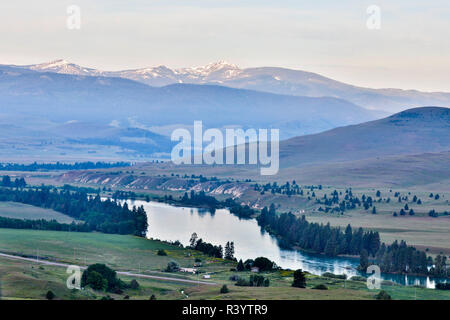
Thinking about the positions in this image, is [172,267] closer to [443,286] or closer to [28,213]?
[443,286]

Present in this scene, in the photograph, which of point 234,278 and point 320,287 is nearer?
point 320,287

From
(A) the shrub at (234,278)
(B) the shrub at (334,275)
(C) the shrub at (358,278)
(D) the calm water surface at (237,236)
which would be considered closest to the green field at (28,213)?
(D) the calm water surface at (237,236)

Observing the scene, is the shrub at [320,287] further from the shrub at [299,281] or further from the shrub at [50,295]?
the shrub at [50,295]

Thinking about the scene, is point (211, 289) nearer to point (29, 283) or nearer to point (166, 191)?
point (29, 283)

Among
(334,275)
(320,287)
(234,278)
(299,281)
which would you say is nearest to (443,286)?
(334,275)

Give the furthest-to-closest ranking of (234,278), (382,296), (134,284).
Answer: (234,278)
(134,284)
(382,296)

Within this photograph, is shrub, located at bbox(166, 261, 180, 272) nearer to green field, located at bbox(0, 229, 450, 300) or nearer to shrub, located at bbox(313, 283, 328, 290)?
green field, located at bbox(0, 229, 450, 300)
